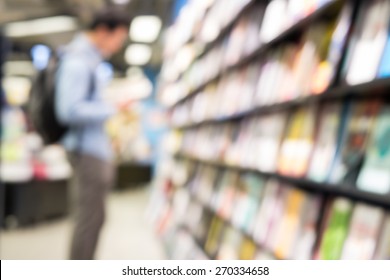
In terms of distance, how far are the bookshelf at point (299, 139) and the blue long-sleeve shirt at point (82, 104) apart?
0.73 m

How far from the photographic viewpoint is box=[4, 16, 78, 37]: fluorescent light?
9.44 metres

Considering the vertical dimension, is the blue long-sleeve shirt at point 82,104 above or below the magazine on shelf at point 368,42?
below

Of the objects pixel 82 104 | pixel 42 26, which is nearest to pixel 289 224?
pixel 82 104

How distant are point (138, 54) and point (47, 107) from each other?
10.6m

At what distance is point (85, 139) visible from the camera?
2.44 metres

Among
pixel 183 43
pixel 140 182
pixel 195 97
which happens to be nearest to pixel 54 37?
pixel 140 182

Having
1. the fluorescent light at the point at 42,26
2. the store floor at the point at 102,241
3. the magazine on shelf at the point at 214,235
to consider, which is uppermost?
the fluorescent light at the point at 42,26

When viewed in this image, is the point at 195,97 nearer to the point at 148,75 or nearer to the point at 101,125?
the point at 101,125

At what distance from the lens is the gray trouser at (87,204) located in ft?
7.82

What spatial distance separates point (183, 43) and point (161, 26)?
541cm

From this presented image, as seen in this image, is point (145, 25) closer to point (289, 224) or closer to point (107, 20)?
point (107, 20)

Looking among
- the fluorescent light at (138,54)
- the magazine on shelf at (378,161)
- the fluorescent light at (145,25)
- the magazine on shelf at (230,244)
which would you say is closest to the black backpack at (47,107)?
the magazine on shelf at (230,244)

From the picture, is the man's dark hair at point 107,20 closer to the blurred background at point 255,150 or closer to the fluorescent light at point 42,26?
the blurred background at point 255,150

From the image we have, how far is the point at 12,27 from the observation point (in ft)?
33.0
